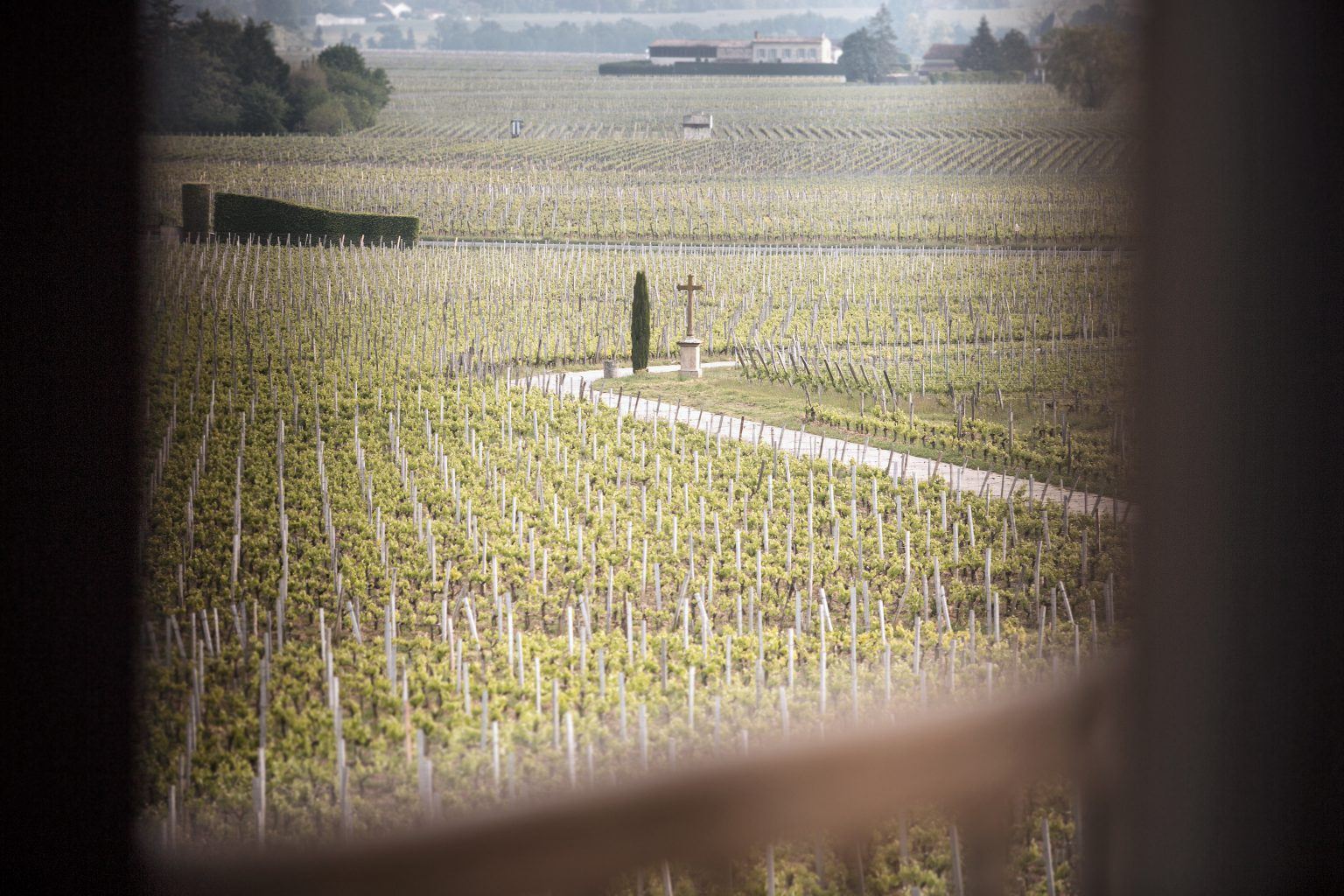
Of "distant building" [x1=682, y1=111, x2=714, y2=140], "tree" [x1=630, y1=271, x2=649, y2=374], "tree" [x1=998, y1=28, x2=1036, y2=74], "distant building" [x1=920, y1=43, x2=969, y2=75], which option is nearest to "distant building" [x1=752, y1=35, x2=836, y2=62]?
"distant building" [x1=682, y1=111, x2=714, y2=140]

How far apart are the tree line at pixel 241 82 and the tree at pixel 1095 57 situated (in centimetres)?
25

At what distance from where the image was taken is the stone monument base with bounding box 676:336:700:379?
26.6 ft

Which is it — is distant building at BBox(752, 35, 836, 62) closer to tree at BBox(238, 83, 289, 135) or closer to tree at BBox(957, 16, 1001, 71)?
tree at BBox(238, 83, 289, 135)

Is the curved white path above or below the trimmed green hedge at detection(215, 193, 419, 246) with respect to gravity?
below

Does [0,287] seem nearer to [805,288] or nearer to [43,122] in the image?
[43,122]

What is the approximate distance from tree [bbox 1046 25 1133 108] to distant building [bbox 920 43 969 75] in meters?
8.41

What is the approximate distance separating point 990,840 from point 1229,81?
26cm

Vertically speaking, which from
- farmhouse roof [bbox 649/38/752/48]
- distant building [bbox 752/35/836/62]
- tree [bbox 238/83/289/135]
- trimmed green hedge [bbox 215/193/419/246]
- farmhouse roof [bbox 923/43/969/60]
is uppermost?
farmhouse roof [bbox 649/38/752/48]

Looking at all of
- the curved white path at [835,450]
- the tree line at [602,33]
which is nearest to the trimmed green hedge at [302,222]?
the tree line at [602,33]

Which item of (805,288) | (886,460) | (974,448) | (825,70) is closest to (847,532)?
(886,460)

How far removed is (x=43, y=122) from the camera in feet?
0.78

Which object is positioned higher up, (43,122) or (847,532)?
(43,122)

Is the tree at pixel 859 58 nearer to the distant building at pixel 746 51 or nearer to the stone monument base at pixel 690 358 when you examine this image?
the distant building at pixel 746 51

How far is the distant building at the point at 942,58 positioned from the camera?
1013cm
